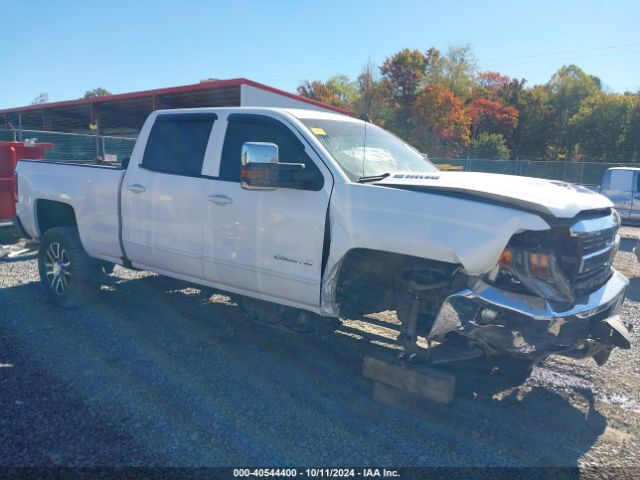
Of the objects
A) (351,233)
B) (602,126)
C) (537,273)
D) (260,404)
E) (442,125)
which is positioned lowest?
(260,404)

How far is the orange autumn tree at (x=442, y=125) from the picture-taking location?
37156 millimetres

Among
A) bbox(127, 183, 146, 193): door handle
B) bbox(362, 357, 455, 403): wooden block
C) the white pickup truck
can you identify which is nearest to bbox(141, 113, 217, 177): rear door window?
the white pickup truck

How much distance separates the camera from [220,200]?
14.7ft

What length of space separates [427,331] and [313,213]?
46.0 inches

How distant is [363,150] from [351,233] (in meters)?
1.03

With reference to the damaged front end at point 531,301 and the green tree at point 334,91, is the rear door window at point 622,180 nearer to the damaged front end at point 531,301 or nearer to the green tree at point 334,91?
the damaged front end at point 531,301

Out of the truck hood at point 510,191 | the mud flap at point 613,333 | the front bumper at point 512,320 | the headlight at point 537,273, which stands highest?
the truck hood at point 510,191

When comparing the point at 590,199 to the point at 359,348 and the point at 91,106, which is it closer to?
the point at 359,348

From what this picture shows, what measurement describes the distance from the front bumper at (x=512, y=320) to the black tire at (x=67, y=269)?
3.94 meters

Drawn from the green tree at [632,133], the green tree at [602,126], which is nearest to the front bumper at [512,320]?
the green tree at [602,126]

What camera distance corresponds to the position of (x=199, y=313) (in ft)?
19.4

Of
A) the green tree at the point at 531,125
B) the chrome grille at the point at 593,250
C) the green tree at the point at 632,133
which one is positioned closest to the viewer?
the chrome grille at the point at 593,250

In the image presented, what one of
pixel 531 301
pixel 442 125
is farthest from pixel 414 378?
pixel 442 125

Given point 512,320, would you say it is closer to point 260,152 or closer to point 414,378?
point 414,378
